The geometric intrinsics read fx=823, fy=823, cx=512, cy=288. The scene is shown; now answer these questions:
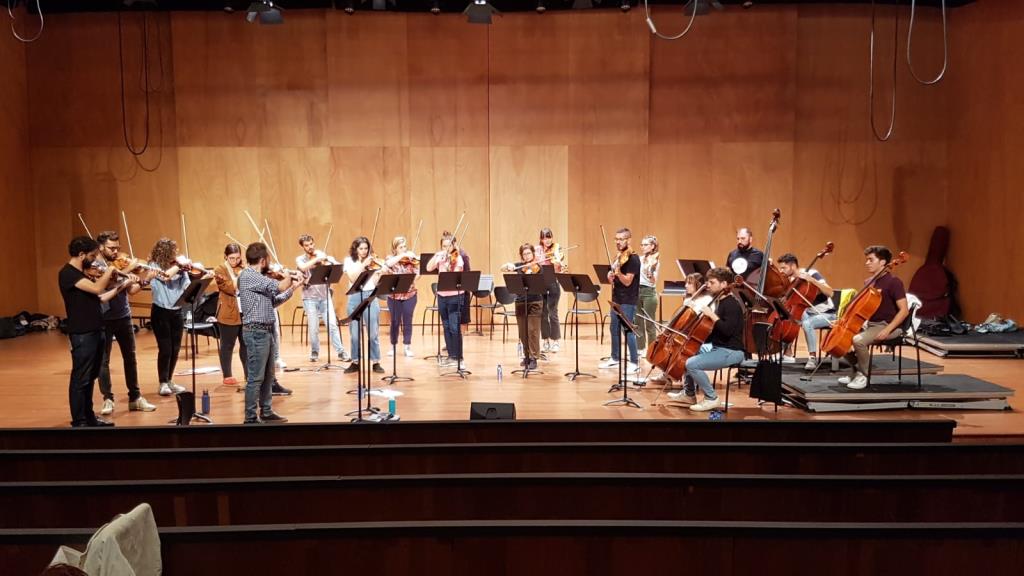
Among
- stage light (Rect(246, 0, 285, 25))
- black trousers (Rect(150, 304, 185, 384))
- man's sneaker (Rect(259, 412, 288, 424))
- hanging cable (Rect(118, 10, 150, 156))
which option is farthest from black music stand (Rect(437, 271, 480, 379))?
hanging cable (Rect(118, 10, 150, 156))

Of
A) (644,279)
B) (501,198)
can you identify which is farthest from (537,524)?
(501,198)

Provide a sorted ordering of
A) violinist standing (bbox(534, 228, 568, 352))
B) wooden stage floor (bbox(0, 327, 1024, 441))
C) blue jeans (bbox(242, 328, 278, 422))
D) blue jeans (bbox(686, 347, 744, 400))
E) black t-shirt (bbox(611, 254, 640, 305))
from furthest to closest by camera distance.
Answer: violinist standing (bbox(534, 228, 568, 352))
black t-shirt (bbox(611, 254, 640, 305))
blue jeans (bbox(686, 347, 744, 400))
wooden stage floor (bbox(0, 327, 1024, 441))
blue jeans (bbox(242, 328, 278, 422))

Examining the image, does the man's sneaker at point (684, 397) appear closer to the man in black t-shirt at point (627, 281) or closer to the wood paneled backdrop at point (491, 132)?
the man in black t-shirt at point (627, 281)

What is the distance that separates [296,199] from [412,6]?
325 centimetres

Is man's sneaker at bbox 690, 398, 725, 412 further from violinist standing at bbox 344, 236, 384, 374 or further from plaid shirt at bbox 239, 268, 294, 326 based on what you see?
plaid shirt at bbox 239, 268, 294, 326

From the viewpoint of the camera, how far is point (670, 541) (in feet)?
9.18

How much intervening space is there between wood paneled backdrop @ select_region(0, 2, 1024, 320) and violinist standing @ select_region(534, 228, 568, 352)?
245cm

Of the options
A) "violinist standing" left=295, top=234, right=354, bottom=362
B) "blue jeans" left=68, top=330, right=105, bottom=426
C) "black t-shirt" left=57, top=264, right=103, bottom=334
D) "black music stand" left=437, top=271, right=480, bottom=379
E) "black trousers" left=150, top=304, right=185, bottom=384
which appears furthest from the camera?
"violinist standing" left=295, top=234, right=354, bottom=362

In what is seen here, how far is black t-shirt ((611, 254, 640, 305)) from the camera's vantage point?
833cm

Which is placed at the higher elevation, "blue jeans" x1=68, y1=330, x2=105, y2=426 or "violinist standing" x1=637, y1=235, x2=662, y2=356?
"violinist standing" x1=637, y1=235, x2=662, y2=356

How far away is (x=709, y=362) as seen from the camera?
669 centimetres

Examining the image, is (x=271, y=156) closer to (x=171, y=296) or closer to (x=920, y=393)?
(x=171, y=296)

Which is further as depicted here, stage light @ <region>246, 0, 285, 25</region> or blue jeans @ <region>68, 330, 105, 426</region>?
stage light @ <region>246, 0, 285, 25</region>

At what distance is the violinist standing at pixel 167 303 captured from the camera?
23.1 feet
